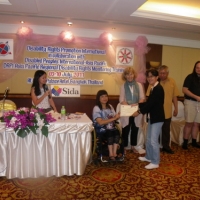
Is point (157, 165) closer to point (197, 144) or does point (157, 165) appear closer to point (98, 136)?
point (98, 136)

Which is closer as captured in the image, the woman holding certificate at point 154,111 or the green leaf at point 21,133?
the green leaf at point 21,133

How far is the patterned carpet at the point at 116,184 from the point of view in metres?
2.40

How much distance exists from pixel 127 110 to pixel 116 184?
1098 mm

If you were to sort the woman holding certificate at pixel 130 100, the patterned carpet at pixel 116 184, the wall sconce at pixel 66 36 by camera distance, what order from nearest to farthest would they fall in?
the patterned carpet at pixel 116 184, the woman holding certificate at pixel 130 100, the wall sconce at pixel 66 36

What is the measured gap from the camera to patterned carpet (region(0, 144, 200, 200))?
240cm

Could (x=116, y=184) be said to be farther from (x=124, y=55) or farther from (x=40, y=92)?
(x=124, y=55)

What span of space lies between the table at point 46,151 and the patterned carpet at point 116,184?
0.13m

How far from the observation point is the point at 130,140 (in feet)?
12.7

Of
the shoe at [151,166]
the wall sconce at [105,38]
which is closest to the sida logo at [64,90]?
the wall sconce at [105,38]

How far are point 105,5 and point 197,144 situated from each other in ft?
10.4

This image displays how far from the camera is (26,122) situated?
2508 millimetres

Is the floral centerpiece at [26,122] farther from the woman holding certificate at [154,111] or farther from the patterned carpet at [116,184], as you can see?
the woman holding certificate at [154,111]

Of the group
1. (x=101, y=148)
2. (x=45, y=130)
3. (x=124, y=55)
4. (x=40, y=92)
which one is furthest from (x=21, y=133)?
(x=124, y=55)

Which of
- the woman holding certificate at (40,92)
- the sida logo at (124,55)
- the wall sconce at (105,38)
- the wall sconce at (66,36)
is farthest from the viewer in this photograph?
the sida logo at (124,55)
